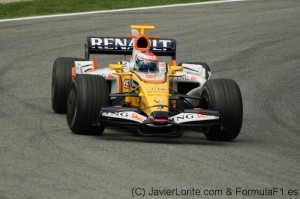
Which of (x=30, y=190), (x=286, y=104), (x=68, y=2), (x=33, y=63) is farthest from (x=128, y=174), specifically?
(x=68, y=2)

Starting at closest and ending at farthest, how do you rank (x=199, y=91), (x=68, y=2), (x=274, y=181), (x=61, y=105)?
Result: (x=274, y=181), (x=199, y=91), (x=61, y=105), (x=68, y=2)

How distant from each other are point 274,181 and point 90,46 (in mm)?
6249

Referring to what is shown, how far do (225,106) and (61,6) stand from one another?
51.0 ft

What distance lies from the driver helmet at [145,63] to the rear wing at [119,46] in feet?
5.65

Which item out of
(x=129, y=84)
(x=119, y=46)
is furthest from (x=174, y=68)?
(x=119, y=46)

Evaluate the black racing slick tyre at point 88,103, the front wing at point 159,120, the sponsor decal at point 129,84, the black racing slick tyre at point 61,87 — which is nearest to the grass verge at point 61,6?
the black racing slick tyre at point 61,87

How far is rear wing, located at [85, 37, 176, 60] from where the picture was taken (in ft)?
54.8

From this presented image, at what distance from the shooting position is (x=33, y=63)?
21906 millimetres

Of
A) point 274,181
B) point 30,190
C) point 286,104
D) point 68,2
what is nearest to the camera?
point 30,190

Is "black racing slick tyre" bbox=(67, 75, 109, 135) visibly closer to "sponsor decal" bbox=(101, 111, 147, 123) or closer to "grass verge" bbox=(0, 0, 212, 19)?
"sponsor decal" bbox=(101, 111, 147, 123)

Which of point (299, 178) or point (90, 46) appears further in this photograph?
point (90, 46)

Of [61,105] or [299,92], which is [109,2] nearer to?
[299,92]

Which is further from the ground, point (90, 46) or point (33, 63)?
point (90, 46)

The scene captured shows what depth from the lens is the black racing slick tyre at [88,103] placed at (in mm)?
13719
